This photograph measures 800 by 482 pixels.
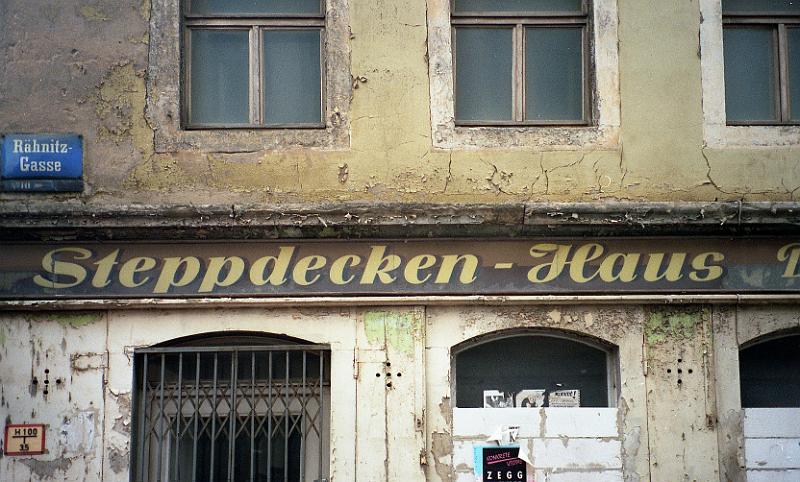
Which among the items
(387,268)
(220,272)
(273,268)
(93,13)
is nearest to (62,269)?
(220,272)

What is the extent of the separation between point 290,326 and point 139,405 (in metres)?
1.32

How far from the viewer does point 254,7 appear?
811 centimetres

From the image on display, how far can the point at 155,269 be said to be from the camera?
7586 mm

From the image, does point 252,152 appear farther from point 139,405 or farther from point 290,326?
point 139,405

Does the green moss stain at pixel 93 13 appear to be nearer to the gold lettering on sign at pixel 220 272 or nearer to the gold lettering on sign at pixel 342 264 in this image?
the gold lettering on sign at pixel 220 272

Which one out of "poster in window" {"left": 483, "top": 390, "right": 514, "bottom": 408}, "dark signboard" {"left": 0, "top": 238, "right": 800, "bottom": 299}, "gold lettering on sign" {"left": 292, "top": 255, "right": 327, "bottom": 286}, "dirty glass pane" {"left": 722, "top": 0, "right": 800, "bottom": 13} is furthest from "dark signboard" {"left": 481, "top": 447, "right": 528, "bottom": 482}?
"dirty glass pane" {"left": 722, "top": 0, "right": 800, "bottom": 13}

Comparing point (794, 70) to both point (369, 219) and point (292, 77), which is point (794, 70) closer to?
point (369, 219)

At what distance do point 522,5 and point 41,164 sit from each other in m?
4.02

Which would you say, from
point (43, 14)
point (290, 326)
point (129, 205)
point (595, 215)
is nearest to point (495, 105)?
point (595, 215)

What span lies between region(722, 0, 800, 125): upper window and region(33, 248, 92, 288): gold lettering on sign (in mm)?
5233

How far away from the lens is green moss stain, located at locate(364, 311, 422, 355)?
24.8 ft

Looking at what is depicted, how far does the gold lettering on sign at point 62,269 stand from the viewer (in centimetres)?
755

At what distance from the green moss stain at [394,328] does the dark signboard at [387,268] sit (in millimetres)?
184

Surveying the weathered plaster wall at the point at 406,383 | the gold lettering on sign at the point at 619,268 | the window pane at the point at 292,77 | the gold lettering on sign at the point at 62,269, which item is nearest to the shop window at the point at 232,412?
the weathered plaster wall at the point at 406,383
